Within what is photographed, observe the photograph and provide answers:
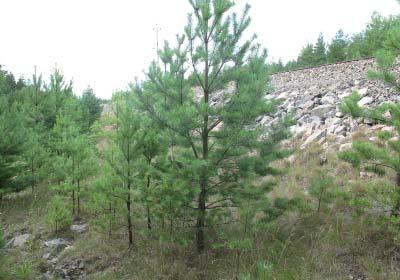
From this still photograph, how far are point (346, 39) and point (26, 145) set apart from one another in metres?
47.1

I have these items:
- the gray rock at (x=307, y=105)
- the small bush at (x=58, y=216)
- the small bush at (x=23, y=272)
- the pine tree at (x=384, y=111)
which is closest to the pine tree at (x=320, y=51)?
the gray rock at (x=307, y=105)

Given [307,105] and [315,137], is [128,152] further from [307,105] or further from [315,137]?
[307,105]

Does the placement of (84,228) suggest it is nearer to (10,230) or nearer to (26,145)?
(10,230)

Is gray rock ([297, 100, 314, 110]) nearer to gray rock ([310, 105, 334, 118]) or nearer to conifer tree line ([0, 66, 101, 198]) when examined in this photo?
gray rock ([310, 105, 334, 118])

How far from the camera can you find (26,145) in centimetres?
1119

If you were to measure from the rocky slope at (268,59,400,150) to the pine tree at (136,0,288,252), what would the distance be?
11.6ft

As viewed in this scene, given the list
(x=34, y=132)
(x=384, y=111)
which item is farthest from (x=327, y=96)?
(x=34, y=132)

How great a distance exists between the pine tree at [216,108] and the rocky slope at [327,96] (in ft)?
11.6

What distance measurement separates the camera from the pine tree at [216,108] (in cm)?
580

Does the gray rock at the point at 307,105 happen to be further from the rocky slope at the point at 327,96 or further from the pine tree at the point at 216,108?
the pine tree at the point at 216,108

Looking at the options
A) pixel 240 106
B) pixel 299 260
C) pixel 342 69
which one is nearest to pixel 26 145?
pixel 240 106

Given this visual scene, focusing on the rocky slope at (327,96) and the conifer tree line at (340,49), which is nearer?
the rocky slope at (327,96)

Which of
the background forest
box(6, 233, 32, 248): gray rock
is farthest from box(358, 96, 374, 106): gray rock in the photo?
box(6, 233, 32, 248): gray rock

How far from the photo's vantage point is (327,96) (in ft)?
43.1
